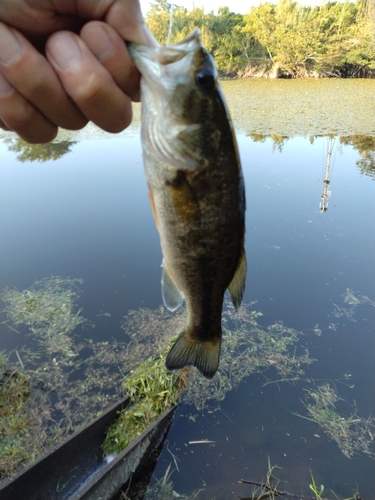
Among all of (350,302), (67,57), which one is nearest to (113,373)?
(350,302)

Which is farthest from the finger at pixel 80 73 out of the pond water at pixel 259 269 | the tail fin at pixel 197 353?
the pond water at pixel 259 269

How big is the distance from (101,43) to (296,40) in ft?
110

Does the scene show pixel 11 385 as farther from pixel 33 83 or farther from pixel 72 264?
pixel 33 83

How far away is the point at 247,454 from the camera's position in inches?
122

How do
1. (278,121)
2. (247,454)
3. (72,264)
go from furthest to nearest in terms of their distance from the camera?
(278,121) → (72,264) → (247,454)

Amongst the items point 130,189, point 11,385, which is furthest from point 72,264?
point 130,189

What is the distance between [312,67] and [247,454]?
109ft

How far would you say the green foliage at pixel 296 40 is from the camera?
28.4 m

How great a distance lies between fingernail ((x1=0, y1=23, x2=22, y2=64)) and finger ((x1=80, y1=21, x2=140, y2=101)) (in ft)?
0.73

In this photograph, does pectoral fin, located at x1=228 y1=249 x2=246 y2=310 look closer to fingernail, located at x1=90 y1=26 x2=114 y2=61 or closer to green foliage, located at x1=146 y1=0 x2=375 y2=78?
fingernail, located at x1=90 y1=26 x2=114 y2=61

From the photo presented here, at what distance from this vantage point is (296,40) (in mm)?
29297

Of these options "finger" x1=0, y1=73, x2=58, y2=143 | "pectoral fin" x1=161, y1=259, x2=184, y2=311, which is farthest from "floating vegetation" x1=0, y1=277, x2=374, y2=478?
"finger" x1=0, y1=73, x2=58, y2=143

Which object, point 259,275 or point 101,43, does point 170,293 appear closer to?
point 101,43

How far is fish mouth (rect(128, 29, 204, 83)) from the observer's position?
4.00 feet
